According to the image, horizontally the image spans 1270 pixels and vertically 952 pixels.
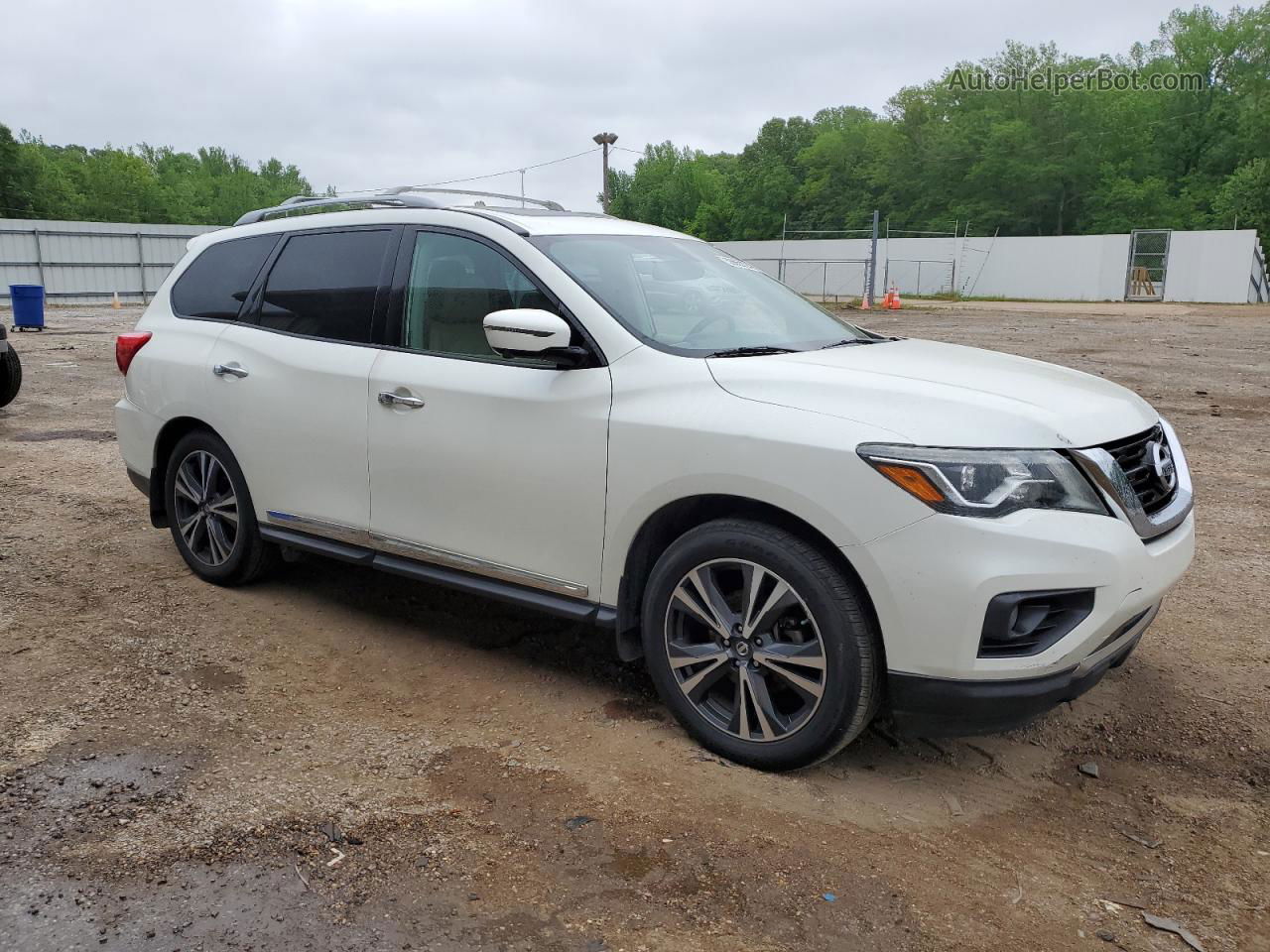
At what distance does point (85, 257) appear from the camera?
36188 mm

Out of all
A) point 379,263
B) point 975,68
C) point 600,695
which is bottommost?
point 600,695

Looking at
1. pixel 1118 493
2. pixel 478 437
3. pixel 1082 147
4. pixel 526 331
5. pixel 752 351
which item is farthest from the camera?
pixel 1082 147

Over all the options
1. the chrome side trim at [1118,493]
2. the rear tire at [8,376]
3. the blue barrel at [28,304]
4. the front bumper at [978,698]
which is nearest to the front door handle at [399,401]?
the front bumper at [978,698]

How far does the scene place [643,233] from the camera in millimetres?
4539

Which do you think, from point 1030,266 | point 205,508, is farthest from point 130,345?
point 1030,266

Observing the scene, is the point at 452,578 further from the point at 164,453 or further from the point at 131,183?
the point at 131,183

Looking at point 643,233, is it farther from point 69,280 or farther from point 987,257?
point 987,257

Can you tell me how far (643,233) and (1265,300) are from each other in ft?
152

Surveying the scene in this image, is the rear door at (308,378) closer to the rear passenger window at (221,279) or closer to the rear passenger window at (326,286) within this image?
the rear passenger window at (326,286)

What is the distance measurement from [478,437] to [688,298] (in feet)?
3.17

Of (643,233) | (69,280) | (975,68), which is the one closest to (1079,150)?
(975,68)

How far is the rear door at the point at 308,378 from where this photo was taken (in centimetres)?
439

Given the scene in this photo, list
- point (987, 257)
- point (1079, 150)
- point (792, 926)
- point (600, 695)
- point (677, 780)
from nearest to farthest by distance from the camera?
point (792, 926)
point (677, 780)
point (600, 695)
point (987, 257)
point (1079, 150)

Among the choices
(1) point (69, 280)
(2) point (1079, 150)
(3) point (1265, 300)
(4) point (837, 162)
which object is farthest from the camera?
(4) point (837, 162)
